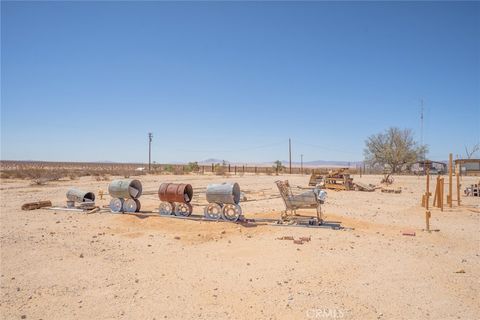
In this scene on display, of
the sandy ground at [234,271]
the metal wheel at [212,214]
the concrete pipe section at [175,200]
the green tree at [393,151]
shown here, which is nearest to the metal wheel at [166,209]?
the concrete pipe section at [175,200]

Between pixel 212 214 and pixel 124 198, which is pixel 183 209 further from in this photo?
pixel 124 198

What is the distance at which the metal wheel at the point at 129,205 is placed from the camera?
1409cm

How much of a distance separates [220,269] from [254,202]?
1069 centimetres

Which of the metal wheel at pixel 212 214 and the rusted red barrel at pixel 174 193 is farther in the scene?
the rusted red barrel at pixel 174 193

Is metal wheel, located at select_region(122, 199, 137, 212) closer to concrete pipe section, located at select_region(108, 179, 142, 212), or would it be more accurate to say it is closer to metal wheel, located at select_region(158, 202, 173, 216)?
concrete pipe section, located at select_region(108, 179, 142, 212)

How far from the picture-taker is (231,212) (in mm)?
Answer: 12516

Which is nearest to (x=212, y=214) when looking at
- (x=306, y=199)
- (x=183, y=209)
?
(x=183, y=209)

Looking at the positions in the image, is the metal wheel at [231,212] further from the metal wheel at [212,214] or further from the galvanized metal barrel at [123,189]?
the galvanized metal barrel at [123,189]

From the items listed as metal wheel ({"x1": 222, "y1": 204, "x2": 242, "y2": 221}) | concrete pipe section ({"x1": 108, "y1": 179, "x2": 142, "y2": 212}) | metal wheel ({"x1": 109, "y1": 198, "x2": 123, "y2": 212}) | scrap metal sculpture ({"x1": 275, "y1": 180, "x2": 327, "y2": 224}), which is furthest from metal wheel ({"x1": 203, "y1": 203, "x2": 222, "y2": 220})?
metal wheel ({"x1": 109, "y1": 198, "x2": 123, "y2": 212})

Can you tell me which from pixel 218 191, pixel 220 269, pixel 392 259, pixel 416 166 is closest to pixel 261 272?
pixel 220 269

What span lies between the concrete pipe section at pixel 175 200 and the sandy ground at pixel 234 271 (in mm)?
1344

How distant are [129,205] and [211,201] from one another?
3.74m

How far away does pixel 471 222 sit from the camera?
12.4 meters

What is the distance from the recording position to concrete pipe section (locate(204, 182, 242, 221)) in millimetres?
12164
